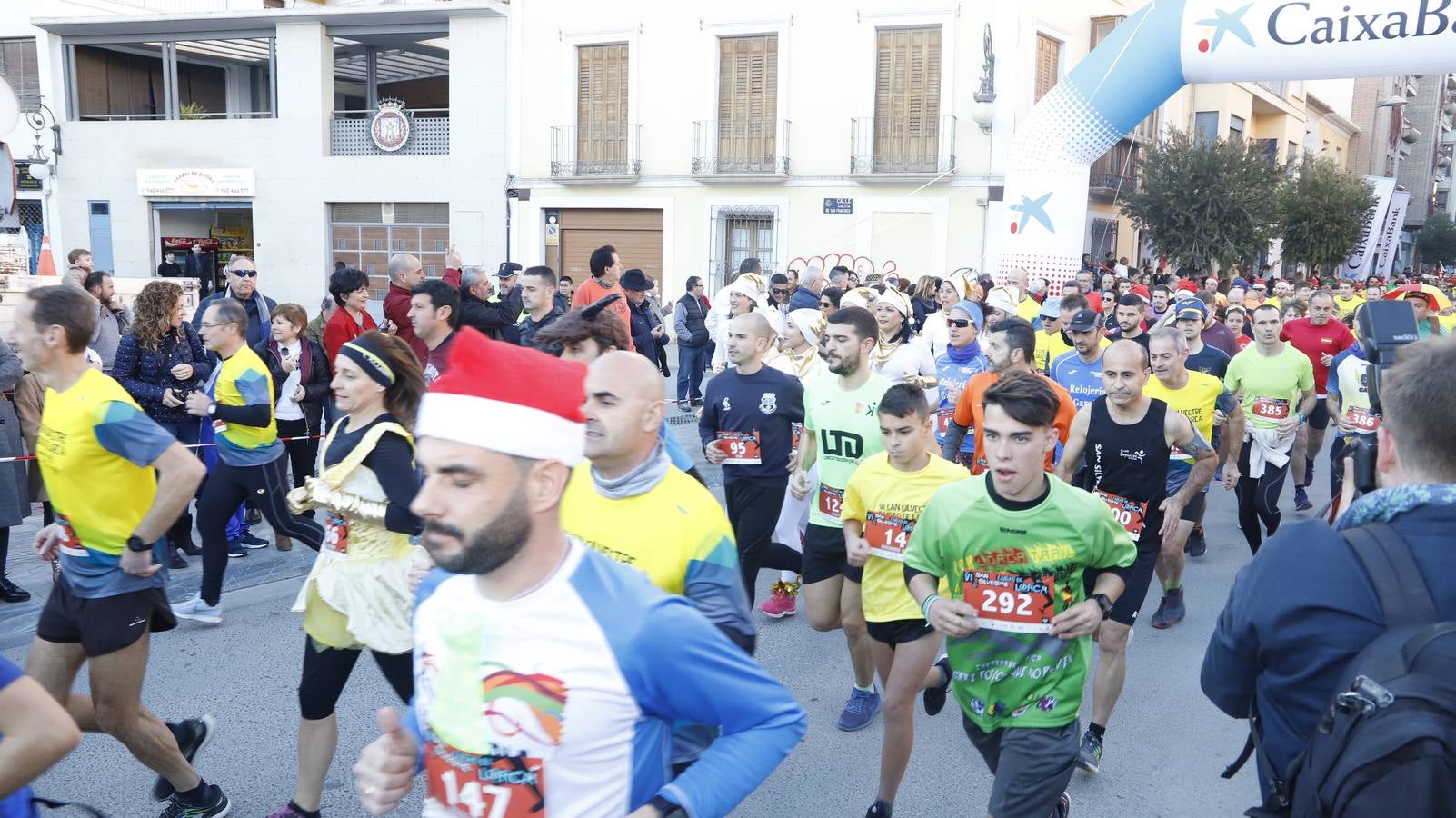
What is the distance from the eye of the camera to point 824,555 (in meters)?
5.30

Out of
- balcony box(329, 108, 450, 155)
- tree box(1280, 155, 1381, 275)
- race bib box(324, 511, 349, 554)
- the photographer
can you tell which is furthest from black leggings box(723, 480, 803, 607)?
tree box(1280, 155, 1381, 275)

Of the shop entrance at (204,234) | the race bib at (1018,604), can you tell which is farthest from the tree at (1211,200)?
the race bib at (1018,604)

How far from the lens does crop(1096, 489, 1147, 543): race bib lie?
5.31m

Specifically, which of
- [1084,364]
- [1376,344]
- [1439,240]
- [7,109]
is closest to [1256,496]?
[1084,364]

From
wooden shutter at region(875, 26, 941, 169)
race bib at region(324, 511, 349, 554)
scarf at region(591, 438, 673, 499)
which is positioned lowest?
race bib at region(324, 511, 349, 554)

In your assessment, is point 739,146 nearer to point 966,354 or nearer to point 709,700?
point 966,354

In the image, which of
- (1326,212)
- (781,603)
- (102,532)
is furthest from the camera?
(1326,212)

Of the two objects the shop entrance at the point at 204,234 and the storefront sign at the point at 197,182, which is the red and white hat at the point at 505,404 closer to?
the storefront sign at the point at 197,182

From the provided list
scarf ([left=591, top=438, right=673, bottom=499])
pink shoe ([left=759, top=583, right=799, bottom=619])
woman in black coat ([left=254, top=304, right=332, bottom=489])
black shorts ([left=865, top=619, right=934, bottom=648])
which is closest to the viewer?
scarf ([left=591, top=438, right=673, bottom=499])

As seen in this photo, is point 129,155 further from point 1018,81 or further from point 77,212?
point 1018,81

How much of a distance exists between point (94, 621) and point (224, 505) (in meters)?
2.70

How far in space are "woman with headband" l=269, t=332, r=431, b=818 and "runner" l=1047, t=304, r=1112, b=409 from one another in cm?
498

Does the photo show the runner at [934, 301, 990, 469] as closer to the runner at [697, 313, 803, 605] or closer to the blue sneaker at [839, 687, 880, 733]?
the runner at [697, 313, 803, 605]

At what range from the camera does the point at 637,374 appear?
10.8ft
